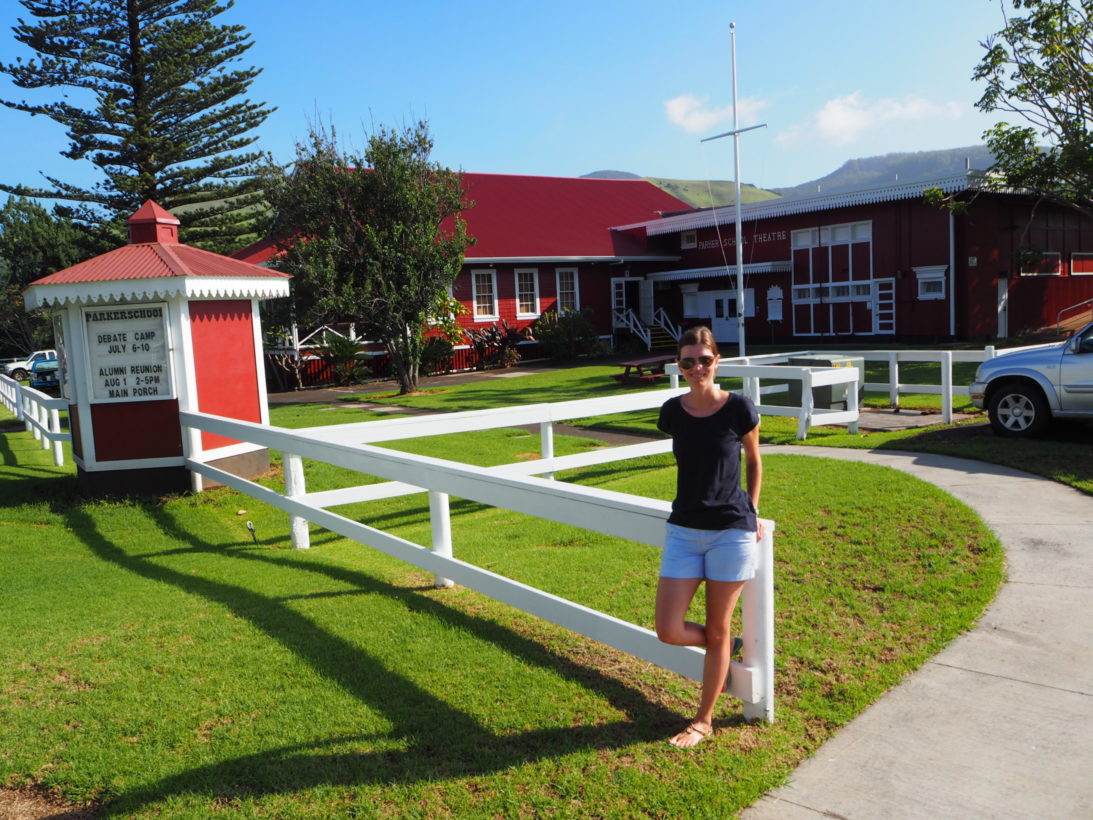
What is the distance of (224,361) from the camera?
11.7 m

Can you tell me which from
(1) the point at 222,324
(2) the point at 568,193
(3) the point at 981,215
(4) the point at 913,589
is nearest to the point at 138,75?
(2) the point at 568,193

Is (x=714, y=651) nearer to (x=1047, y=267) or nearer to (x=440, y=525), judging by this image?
(x=440, y=525)

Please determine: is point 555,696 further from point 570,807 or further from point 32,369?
point 32,369

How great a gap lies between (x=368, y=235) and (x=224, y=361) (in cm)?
1250

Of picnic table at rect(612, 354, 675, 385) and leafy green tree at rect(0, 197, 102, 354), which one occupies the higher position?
leafy green tree at rect(0, 197, 102, 354)

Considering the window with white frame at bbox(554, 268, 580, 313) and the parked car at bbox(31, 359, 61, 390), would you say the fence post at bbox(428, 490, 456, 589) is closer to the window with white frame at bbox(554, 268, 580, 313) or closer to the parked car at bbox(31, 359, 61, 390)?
the window with white frame at bbox(554, 268, 580, 313)

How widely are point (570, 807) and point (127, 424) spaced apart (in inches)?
367

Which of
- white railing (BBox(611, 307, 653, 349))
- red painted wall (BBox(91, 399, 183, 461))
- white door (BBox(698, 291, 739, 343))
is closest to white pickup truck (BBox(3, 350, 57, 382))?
white railing (BBox(611, 307, 653, 349))

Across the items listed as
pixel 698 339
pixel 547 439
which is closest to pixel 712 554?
pixel 698 339

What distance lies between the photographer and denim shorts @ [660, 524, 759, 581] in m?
3.85

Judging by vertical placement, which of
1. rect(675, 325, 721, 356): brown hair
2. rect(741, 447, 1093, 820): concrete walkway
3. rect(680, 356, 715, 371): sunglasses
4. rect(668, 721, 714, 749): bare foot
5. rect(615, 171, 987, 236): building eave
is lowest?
rect(741, 447, 1093, 820): concrete walkway

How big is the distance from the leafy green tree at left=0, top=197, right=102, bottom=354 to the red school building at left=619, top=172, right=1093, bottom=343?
38528 millimetres

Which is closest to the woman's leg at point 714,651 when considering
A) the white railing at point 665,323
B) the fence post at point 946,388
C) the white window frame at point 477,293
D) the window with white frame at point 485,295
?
the fence post at point 946,388

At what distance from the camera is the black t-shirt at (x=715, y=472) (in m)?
3.85
